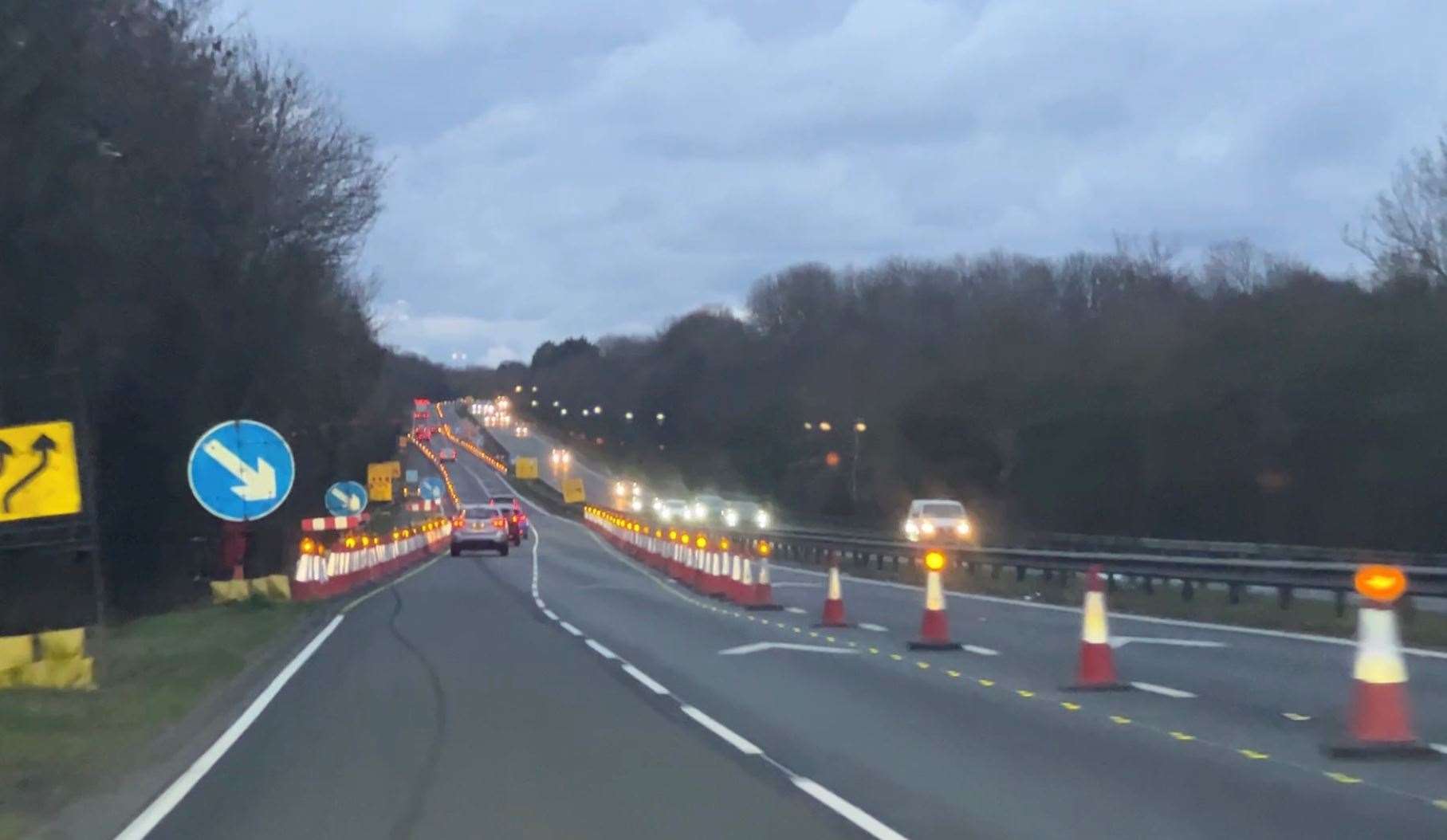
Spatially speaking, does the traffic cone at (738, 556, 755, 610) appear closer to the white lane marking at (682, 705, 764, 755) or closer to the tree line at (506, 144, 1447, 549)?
the white lane marking at (682, 705, 764, 755)

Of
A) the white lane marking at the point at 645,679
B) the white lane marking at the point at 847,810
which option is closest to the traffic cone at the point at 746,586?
the white lane marking at the point at 645,679

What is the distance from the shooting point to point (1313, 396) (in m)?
51.9

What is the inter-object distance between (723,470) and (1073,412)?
53.6 meters

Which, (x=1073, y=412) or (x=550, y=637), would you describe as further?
(x=1073, y=412)

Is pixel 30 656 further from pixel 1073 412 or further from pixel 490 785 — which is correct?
pixel 1073 412

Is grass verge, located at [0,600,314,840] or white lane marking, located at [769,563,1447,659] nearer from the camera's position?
grass verge, located at [0,600,314,840]

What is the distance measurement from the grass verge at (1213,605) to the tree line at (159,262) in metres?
14.0

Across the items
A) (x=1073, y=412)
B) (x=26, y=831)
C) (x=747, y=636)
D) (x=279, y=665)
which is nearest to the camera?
(x=26, y=831)

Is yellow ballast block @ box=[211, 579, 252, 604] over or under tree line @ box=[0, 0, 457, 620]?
under

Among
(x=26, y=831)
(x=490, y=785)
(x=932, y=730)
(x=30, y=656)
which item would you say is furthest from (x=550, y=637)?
(x=26, y=831)

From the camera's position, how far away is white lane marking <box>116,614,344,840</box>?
32.2 ft

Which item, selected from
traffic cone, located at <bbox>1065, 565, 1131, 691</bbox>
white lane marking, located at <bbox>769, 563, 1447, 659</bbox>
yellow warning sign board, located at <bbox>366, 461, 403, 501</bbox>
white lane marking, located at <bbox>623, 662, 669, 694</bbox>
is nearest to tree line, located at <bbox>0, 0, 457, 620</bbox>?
white lane marking, located at <bbox>623, 662, 669, 694</bbox>

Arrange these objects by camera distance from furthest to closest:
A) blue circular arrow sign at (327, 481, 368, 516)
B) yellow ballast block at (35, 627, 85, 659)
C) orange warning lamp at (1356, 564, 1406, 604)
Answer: blue circular arrow sign at (327, 481, 368, 516)
yellow ballast block at (35, 627, 85, 659)
orange warning lamp at (1356, 564, 1406, 604)

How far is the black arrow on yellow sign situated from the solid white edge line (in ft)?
24.0
